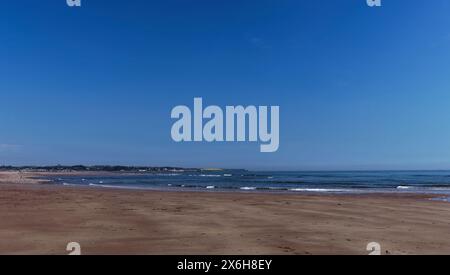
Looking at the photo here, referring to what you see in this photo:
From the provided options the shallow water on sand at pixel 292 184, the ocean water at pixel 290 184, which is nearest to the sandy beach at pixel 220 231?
the ocean water at pixel 290 184

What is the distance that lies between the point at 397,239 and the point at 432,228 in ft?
9.70

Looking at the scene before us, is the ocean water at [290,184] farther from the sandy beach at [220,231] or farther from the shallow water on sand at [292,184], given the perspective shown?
the sandy beach at [220,231]

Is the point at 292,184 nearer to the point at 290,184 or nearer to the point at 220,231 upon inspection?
the point at 290,184

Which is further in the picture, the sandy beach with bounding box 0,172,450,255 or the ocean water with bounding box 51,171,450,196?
the ocean water with bounding box 51,171,450,196

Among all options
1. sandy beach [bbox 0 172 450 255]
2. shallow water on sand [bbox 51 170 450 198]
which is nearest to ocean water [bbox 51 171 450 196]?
shallow water on sand [bbox 51 170 450 198]

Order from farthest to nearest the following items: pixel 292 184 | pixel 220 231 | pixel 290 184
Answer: pixel 290 184
pixel 292 184
pixel 220 231

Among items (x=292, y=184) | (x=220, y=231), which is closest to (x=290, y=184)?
(x=292, y=184)

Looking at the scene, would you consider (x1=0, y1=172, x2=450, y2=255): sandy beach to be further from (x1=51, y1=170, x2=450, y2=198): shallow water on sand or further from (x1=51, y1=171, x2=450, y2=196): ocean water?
(x1=51, y1=170, x2=450, y2=198): shallow water on sand

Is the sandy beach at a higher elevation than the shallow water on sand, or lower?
higher

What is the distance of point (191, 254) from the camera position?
29.6 feet

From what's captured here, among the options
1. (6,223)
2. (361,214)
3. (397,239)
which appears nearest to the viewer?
(397,239)
